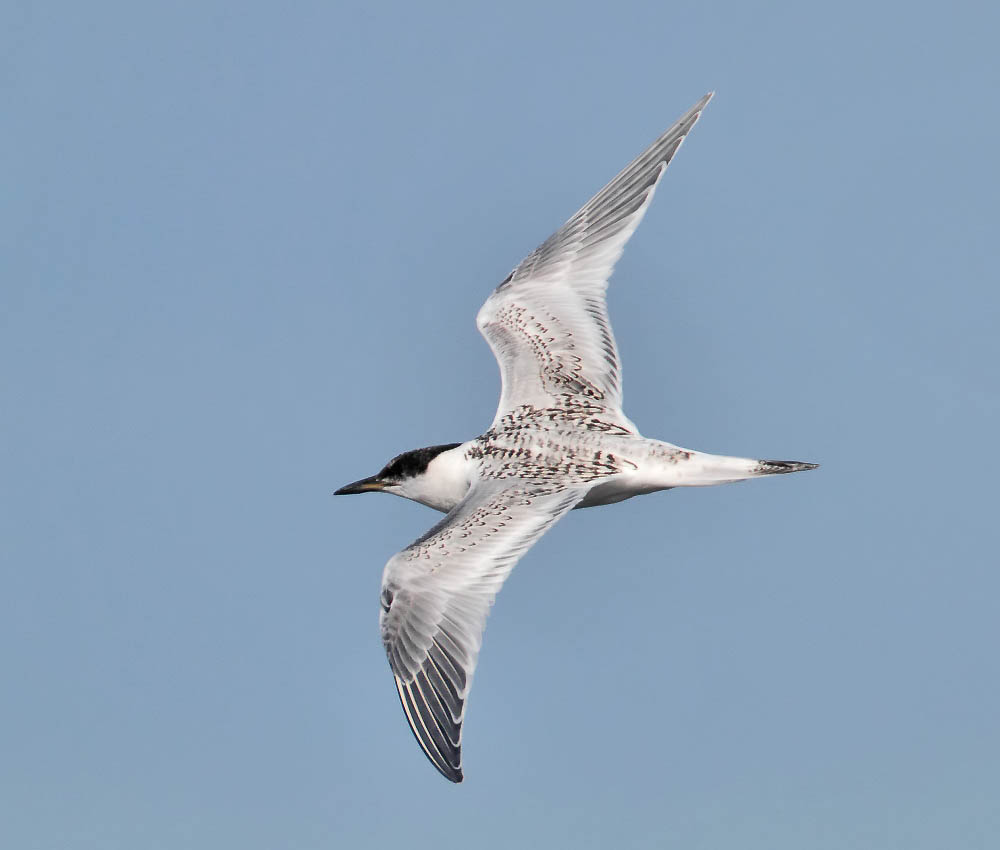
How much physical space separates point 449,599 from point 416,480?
3.66 metres

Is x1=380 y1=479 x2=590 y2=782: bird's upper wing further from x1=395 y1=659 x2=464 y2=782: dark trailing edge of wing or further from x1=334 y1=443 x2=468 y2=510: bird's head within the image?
x1=334 y1=443 x2=468 y2=510: bird's head

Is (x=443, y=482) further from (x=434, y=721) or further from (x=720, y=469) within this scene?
(x=434, y=721)

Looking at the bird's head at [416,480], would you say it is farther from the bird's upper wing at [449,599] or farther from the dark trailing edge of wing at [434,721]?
the dark trailing edge of wing at [434,721]

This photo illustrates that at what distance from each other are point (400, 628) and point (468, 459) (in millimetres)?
3175

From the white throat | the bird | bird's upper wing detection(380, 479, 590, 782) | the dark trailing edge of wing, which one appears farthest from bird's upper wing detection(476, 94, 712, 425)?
the dark trailing edge of wing

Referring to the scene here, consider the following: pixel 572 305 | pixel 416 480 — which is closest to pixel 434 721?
pixel 416 480

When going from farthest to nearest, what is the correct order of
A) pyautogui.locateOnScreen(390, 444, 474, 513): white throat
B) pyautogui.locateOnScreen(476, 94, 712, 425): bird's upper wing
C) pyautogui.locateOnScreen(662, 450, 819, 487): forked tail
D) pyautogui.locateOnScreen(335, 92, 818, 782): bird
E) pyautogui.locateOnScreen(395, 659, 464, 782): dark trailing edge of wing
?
pyautogui.locateOnScreen(476, 94, 712, 425): bird's upper wing < pyautogui.locateOnScreen(390, 444, 474, 513): white throat < pyautogui.locateOnScreen(662, 450, 819, 487): forked tail < pyautogui.locateOnScreen(335, 92, 818, 782): bird < pyautogui.locateOnScreen(395, 659, 464, 782): dark trailing edge of wing

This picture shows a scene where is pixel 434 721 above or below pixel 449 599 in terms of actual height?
below

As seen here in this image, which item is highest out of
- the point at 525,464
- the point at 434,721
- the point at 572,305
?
the point at 572,305

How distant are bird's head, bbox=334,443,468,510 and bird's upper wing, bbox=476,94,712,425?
96 cm

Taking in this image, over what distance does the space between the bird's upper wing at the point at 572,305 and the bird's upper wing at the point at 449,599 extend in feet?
9.27

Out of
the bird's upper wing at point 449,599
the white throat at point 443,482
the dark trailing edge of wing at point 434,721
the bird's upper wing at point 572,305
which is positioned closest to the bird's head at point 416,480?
the white throat at point 443,482

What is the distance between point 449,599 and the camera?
1444cm

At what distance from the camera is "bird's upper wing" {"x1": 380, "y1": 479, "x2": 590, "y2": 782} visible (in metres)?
13.8
